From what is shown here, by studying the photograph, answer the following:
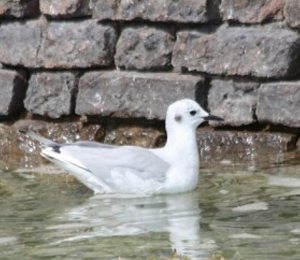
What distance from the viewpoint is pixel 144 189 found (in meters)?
6.86

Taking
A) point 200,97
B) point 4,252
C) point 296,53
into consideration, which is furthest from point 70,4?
point 4,252

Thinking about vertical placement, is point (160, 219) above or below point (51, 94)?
below

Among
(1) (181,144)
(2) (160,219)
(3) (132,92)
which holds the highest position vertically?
(3) (132,92)

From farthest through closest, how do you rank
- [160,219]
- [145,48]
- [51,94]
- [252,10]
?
[51,94]
[145,48]
[252,10]
[160,219]

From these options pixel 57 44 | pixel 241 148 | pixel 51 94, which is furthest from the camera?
pixel 51 94

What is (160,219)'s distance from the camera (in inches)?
244

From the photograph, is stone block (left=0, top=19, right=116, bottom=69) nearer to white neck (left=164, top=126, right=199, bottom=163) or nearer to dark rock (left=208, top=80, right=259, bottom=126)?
dark rock (left=208, top=80, right=259, bottom=126)

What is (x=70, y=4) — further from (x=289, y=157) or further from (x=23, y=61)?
(x=289, y=157)

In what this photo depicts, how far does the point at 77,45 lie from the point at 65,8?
0.86ft

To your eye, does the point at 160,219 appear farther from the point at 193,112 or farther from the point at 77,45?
the point at 77,45

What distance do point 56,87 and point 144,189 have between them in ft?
5.53

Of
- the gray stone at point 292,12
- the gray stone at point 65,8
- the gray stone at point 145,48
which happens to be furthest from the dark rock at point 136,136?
the gray stone at point 292,12

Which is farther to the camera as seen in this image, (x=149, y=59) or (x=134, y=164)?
(x=149, y=59)

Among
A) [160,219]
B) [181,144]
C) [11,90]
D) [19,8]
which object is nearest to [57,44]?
[19,8]
